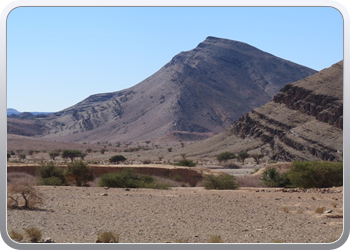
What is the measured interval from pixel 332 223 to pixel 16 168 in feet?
87.4

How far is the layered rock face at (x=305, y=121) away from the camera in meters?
70.8

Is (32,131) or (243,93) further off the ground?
(243,93)

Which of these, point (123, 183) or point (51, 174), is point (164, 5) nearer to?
point (123, 183)

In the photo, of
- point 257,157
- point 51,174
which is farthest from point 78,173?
point 257,157

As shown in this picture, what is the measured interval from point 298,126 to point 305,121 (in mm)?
1414

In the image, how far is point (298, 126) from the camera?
81.2m

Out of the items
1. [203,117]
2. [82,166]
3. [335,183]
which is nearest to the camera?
[335,183]

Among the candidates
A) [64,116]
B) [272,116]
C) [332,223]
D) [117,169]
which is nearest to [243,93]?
[64,116]

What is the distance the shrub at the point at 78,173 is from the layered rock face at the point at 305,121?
1728 inches

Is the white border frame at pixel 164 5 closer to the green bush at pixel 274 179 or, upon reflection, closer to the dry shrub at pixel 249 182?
the green bush at pixel 274 179

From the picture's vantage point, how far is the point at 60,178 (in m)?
30.3

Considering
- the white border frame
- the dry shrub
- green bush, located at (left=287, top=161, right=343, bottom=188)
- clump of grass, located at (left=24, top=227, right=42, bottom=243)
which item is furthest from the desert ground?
the dry shrub

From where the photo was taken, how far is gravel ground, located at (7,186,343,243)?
1069 centimetres

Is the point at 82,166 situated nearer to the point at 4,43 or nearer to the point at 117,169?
the point at 117,169
